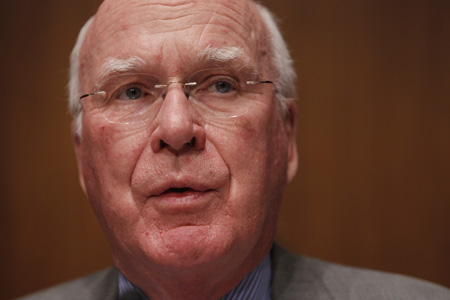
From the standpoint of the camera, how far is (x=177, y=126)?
1.26 metres

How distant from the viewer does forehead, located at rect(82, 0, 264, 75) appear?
1361 mm

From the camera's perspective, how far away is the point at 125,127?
1392 mm

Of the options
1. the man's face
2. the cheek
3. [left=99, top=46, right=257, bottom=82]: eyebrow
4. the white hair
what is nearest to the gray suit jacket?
the man's face

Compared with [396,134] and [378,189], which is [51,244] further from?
[396,134]

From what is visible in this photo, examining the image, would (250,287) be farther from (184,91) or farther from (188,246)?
(184,91)

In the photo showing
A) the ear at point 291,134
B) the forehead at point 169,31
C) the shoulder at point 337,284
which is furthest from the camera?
the ear at point 291,134

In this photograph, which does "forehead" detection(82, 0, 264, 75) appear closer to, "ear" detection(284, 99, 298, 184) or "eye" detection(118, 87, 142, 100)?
"eye" detection(118, 87, 142, 100)

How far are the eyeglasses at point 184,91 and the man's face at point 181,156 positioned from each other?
Result: 0.03 meters

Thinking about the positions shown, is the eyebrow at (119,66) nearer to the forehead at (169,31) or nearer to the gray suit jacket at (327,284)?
the forehead at (169,31)

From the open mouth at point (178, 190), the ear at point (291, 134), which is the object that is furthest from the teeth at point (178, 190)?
the ear at point (291, 134)

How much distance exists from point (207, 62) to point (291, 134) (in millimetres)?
469

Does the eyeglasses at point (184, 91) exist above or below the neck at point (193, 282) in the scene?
above

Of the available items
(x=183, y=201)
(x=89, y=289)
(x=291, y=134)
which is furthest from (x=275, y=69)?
(x=89, y=289)

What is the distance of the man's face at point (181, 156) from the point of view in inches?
50.5
